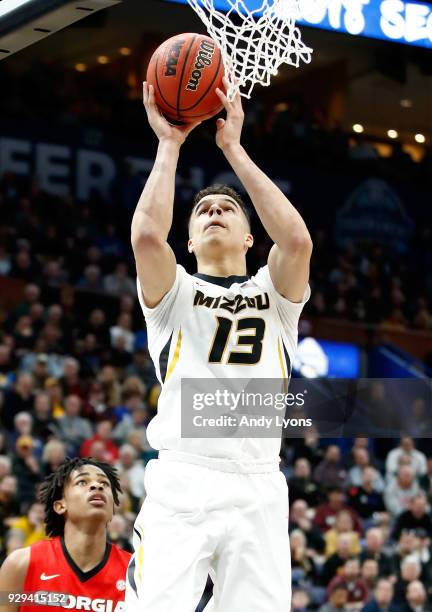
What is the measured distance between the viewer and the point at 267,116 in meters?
18.6

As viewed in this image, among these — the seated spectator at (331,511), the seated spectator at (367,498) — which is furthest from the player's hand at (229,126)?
the seated spectator at (367,498)

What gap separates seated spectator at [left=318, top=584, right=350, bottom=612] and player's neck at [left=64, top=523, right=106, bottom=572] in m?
5.52

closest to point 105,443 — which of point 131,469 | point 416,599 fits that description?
point 131,469

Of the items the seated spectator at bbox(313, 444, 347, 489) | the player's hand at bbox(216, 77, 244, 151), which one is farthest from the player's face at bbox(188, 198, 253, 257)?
the seated spectator at bbox(313, 444, 347, 489)

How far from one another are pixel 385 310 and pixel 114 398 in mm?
6166

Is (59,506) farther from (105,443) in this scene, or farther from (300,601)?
(105,443)

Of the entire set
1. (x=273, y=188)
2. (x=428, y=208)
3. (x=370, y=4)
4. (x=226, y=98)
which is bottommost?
(x=273, y=188)

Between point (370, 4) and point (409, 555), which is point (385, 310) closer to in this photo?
point (409, 555)

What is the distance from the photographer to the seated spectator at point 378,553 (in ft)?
36.9

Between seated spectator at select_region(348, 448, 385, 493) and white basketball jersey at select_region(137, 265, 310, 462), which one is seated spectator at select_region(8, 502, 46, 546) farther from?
white basketball jersey at select_region(137, 265, 310, 462)

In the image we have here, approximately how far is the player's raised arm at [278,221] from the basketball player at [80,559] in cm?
163

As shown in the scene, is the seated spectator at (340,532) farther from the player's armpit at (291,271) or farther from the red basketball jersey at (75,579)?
the player's armpit at (291,271)

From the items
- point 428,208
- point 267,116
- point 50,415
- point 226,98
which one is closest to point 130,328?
point 50,415

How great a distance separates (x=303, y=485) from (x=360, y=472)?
0.93 meters
